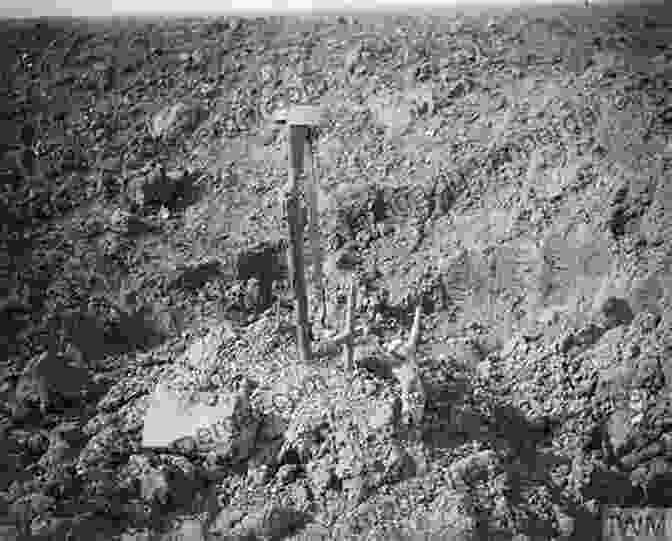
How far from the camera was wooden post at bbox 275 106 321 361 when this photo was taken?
4.86m

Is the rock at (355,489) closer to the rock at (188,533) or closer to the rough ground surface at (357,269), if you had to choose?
the rough ground surface at (357,269)

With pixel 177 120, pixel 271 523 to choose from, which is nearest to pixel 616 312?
pixel 271 523

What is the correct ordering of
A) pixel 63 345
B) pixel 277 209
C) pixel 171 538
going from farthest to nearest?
1. pixel 277 209
2. pixel 63 345
3. pixel 171 538

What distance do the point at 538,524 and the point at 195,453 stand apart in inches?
106

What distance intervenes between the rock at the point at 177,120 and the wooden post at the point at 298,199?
409cm

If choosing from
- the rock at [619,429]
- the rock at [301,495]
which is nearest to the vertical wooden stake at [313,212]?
the rock at [301,495]

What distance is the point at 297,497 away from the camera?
4.79 meters

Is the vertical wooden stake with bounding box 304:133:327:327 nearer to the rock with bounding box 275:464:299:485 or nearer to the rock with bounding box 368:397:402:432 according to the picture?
the rock with bounding box 368:397:402:432

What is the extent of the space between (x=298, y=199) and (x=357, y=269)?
2.41 metres

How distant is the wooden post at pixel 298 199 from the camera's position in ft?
16.0

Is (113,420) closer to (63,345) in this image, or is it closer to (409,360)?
(63,345)

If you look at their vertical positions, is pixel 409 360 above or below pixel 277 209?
below

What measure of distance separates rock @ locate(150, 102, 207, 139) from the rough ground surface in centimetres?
4

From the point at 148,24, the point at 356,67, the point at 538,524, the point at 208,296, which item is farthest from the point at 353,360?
the point at 148,24
